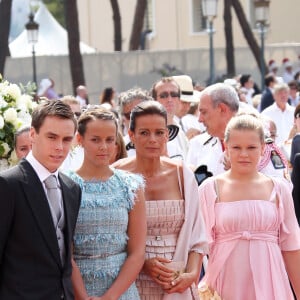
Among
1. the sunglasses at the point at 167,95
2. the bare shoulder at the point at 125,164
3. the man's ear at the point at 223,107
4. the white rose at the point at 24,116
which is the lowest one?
the bare shoulder at the point at 125,164

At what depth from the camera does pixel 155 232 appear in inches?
243

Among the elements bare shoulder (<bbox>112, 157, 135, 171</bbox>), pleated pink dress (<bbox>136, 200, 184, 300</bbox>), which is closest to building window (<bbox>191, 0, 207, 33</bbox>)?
bare shoulder (<bbox>112, 157, 135, 171</bbox>)

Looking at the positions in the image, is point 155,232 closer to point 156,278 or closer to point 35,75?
point 156,278

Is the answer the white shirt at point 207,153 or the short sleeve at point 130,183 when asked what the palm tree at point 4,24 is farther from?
the short sleeve at point 130,183

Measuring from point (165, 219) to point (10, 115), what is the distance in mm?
1834

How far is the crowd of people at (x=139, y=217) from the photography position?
5168 mm

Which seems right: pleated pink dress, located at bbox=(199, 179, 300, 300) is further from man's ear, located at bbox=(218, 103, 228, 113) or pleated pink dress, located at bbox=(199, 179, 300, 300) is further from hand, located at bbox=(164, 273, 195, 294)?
man's ear, located at bbox=(218, 103, 228, 113)

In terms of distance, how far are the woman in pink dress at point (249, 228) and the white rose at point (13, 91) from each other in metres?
1.68

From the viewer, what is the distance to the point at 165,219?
6164 mm

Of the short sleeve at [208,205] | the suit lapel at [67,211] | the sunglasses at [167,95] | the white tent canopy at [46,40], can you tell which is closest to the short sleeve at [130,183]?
the suit lapel at [67,211]

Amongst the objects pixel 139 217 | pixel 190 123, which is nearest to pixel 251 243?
pixel 139 217

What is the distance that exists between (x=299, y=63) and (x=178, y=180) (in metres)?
30.8

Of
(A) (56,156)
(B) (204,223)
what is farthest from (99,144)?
(B) (204,223)

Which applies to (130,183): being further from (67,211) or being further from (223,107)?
(223,107)
